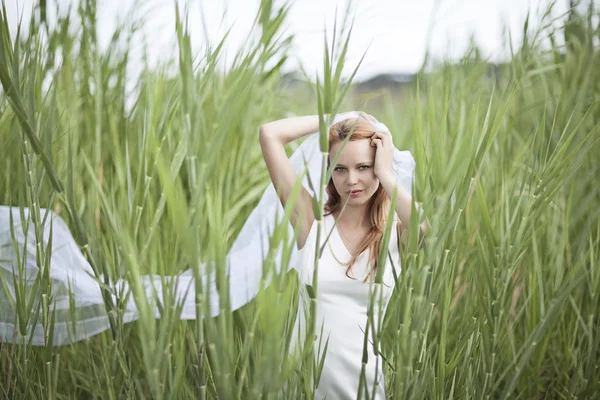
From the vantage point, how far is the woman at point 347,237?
851mm

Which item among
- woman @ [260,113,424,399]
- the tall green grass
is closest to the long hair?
woman @ [260,113,424,399]

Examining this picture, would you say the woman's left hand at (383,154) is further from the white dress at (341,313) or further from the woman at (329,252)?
the white dress at (341,313)

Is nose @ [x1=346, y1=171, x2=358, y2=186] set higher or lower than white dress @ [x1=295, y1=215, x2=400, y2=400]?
higher

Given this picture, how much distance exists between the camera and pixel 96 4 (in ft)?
3.26

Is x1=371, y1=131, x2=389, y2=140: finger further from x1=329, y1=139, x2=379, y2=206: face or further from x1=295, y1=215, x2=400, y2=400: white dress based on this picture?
x1=295, y1=215, x2=400, y2=400: white dress

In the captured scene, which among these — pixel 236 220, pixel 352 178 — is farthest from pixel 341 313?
pixel 236 220

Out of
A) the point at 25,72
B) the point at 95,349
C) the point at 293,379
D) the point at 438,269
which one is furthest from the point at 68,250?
the point at 438,269

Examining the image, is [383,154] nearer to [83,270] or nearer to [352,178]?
[352,178]

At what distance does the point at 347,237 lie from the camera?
946 mm

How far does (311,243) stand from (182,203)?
0.40 m

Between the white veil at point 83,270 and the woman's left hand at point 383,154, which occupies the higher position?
the woman's left hand at point 383,154

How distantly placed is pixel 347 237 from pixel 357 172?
130 millimetres

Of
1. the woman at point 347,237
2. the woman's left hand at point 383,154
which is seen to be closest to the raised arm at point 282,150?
the woman at point 347,237

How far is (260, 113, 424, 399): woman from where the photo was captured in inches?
33.5
